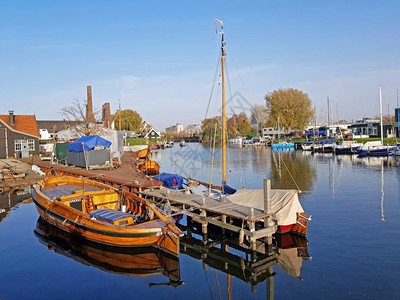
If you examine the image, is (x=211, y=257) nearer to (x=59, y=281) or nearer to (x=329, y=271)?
(x=329, y=271)

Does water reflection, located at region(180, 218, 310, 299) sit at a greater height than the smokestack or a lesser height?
lesser

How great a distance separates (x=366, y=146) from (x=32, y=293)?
210ft

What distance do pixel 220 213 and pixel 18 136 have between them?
41.3 meters

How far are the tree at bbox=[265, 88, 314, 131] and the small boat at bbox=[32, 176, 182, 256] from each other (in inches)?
3516

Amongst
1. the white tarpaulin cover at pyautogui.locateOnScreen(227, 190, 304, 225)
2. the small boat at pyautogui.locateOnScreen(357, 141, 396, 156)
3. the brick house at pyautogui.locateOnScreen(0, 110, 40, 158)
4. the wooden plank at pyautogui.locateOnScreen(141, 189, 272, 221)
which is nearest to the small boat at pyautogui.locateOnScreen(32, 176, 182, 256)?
the wooden plank at pyautogui.locateOnScreen(141, 189, 272, 221)

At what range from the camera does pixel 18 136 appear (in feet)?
156

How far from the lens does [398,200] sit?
25.4m

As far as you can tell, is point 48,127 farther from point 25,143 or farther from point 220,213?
point 220,213

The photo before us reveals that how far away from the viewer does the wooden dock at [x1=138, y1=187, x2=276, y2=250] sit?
15.6 m

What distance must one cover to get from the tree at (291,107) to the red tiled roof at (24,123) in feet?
241

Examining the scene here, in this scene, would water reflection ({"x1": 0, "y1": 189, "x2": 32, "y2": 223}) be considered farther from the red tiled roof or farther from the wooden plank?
the red tiled roof

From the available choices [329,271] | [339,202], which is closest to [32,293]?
[329,271]

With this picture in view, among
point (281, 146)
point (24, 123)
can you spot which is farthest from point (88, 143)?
point (281, 146)

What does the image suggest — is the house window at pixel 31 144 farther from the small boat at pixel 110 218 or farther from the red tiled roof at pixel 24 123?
the small boat at pixel 110 218
